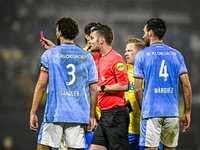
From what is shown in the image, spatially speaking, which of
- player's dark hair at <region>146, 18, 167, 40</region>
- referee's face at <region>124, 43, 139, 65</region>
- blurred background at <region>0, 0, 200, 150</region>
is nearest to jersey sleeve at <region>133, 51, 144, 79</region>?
player's dark hair at <region>146, 18, 167, 40</region>

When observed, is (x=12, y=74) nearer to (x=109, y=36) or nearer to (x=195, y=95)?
(x=109, y=36)

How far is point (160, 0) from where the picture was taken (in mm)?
6254

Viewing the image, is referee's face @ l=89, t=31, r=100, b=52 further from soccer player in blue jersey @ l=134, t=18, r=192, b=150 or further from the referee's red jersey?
soccer player in blue jersey @ l=134, t=18, r=192, b=150

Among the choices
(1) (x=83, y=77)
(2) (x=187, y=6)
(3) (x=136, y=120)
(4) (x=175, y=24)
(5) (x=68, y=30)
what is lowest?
(3) (x=136, y=120)

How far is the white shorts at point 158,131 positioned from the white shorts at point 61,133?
0.68 m

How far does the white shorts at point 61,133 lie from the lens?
8.48 feet

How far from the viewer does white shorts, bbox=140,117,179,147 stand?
289 centimetres

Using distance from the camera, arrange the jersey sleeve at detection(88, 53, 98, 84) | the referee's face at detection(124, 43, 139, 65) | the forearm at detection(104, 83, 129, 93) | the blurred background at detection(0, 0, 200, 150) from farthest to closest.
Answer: the blurred background at detection(0, 0, 200, 150) < the referee's face at detection(124, 43, 139, 65) < the forearm at detection(104, 83, 129, 93) < the jersey sleeve at detection(88, 53, 98, 84)

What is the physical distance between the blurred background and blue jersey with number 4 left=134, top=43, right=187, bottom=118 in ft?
10.9

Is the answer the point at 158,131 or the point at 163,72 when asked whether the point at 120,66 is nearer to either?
the point at 163,72

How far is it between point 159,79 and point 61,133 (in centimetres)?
117

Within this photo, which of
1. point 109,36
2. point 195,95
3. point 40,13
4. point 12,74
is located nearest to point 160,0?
point 195,95

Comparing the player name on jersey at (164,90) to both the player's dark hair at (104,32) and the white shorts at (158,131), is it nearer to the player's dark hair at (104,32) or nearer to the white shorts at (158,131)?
the white shorts at (158,131)

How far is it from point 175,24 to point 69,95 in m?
4.56
